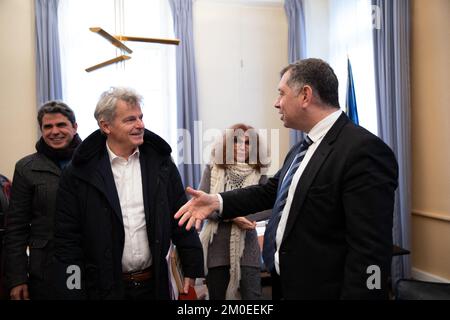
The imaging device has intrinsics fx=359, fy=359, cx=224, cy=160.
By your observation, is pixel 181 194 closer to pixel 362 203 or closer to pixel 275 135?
pixel 362 203

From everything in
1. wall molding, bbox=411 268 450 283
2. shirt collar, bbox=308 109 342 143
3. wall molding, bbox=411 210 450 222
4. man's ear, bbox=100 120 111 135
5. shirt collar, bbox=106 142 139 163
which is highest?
man's ear, bbox=100 120 111 135

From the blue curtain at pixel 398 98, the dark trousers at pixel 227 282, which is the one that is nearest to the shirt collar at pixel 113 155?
the dark trousers at pixel 227 282

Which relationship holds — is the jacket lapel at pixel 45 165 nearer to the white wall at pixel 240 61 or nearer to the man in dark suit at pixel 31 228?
the man in dark suit at pixel 31 228

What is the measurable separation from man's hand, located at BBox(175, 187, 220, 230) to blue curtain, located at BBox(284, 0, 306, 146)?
11.4 feet

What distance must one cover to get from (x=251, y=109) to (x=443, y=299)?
3.45m

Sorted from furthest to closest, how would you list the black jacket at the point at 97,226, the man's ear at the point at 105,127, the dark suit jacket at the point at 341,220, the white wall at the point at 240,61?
the white wall at the point at 240,61 < the man's ear at the point at 105,127 < the black jacket at the point at 97,226 < the dark suit jacket at the point at 341,220

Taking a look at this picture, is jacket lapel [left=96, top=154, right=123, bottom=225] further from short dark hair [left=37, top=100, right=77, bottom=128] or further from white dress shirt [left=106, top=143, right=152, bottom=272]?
short dark hair [left=37, top=100, right=77, bottom=128]

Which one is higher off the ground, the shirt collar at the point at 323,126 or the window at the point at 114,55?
the window at the point at 114,55

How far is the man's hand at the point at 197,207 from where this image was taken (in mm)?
1510

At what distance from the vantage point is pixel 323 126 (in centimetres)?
138

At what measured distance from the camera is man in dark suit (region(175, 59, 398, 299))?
117 centimetres

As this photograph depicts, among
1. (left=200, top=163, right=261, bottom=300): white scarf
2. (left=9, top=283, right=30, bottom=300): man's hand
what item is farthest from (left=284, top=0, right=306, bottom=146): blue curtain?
(left=9, top=283, right=30, bottom=300): man's hand

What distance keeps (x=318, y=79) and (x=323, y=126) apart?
0.18 metres
